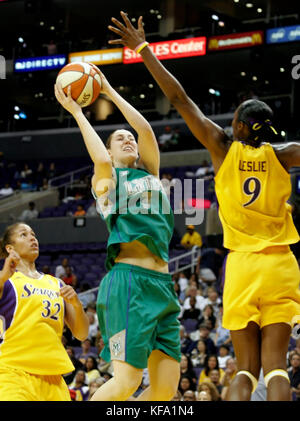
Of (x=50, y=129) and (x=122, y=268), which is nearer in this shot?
(x=122, y=268)

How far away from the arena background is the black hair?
15033 mm

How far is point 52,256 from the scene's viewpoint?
20.5 metres

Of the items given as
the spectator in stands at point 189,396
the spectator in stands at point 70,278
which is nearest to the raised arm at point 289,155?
the spectator in stands at point 189,396

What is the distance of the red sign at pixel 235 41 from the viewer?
77.4 feet

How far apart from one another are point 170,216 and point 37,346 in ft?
4.23

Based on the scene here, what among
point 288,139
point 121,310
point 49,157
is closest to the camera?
point 121,310

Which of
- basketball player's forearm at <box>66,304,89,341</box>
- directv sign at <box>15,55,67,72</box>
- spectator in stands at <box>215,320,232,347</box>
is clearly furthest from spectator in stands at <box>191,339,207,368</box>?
directv sign at <box>15,55,67,72</box>

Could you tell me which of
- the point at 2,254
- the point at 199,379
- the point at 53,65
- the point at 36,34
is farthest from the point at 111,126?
the point at 2,254

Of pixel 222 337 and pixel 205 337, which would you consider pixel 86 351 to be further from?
pixel 222 337

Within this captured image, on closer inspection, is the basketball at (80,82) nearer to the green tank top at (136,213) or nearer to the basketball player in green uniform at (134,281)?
the basketball player in green uniform at (134,281)

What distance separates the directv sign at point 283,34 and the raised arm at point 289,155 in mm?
18897

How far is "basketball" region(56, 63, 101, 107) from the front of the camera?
5.32 meters

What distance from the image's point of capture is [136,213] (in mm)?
4934

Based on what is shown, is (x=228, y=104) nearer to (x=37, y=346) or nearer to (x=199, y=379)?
(x=199, y=379)
